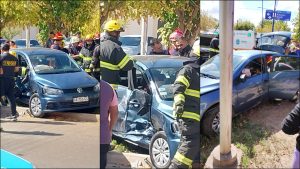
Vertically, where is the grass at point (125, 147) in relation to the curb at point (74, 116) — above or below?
below

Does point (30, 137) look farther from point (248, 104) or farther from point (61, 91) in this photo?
point (248, 104)

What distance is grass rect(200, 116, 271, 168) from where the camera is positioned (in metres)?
1.56

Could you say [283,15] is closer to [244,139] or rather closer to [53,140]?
[244,139]

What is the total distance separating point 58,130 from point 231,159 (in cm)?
111

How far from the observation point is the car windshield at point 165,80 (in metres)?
1.62

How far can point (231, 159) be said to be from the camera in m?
1.60

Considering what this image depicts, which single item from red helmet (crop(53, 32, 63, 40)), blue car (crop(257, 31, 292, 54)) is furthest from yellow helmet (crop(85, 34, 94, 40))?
blue car (crop(257, 31, 292, 54))

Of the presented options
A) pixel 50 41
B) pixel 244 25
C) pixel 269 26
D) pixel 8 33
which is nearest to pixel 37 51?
pixel 50 41

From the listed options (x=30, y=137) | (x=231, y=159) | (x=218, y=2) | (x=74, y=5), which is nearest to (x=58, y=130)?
(x=30, y=137)

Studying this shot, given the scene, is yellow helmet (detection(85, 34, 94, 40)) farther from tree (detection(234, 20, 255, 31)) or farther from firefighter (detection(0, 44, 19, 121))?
tree (detection(234, 20, 255, 31))

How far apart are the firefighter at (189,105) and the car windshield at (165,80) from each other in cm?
3

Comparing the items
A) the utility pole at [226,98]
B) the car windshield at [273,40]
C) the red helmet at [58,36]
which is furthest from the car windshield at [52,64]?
the car windshield at [273,40]

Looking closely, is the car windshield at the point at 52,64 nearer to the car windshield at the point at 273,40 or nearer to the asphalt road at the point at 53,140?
the asphalt road at the point at 53,140

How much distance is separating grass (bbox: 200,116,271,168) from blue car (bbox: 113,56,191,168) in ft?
0.50
